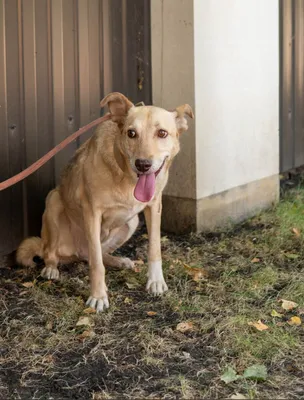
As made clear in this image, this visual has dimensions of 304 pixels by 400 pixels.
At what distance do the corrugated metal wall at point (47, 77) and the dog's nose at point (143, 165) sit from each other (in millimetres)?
1375

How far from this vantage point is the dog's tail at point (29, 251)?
5.17m

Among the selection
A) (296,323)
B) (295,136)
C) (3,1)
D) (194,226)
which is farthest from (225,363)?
(295,136)

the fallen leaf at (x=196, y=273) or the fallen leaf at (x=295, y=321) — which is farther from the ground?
the fallen leaf at (x=196, y=273)

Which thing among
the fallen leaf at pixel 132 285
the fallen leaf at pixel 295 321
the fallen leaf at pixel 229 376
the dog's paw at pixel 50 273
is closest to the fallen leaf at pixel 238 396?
the fallen leaf at pixel 229 376

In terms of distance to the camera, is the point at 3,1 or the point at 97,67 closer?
the point at 3,1

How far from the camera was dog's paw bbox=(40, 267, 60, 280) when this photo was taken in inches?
196

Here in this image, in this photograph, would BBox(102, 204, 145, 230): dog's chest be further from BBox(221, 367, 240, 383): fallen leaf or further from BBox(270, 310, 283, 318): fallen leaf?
BBox(221, 367, 240, 383): fallen leaf

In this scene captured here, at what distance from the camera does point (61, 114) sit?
5.49 metres

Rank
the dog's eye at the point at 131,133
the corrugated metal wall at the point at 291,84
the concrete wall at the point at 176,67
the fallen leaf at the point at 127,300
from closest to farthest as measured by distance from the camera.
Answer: the dog's eye at the point at 131,133
the fallen leaf at the point at 127,300
the concrete wall at the point at 176,67
the corrugated metal wall at the point at 291,84

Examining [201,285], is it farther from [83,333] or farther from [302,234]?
[302,234]

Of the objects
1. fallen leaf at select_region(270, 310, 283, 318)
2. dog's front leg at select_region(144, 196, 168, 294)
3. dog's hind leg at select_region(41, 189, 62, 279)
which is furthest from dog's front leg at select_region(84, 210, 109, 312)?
fallen leaf at select_region(270, 310, 283, 318)

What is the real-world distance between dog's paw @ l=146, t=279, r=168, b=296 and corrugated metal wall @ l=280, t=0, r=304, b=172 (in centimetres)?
406

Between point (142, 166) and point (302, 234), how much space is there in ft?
7.89

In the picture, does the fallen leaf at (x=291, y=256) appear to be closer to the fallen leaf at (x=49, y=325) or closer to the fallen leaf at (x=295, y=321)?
the fallen leaf at (x=295, y=321)
